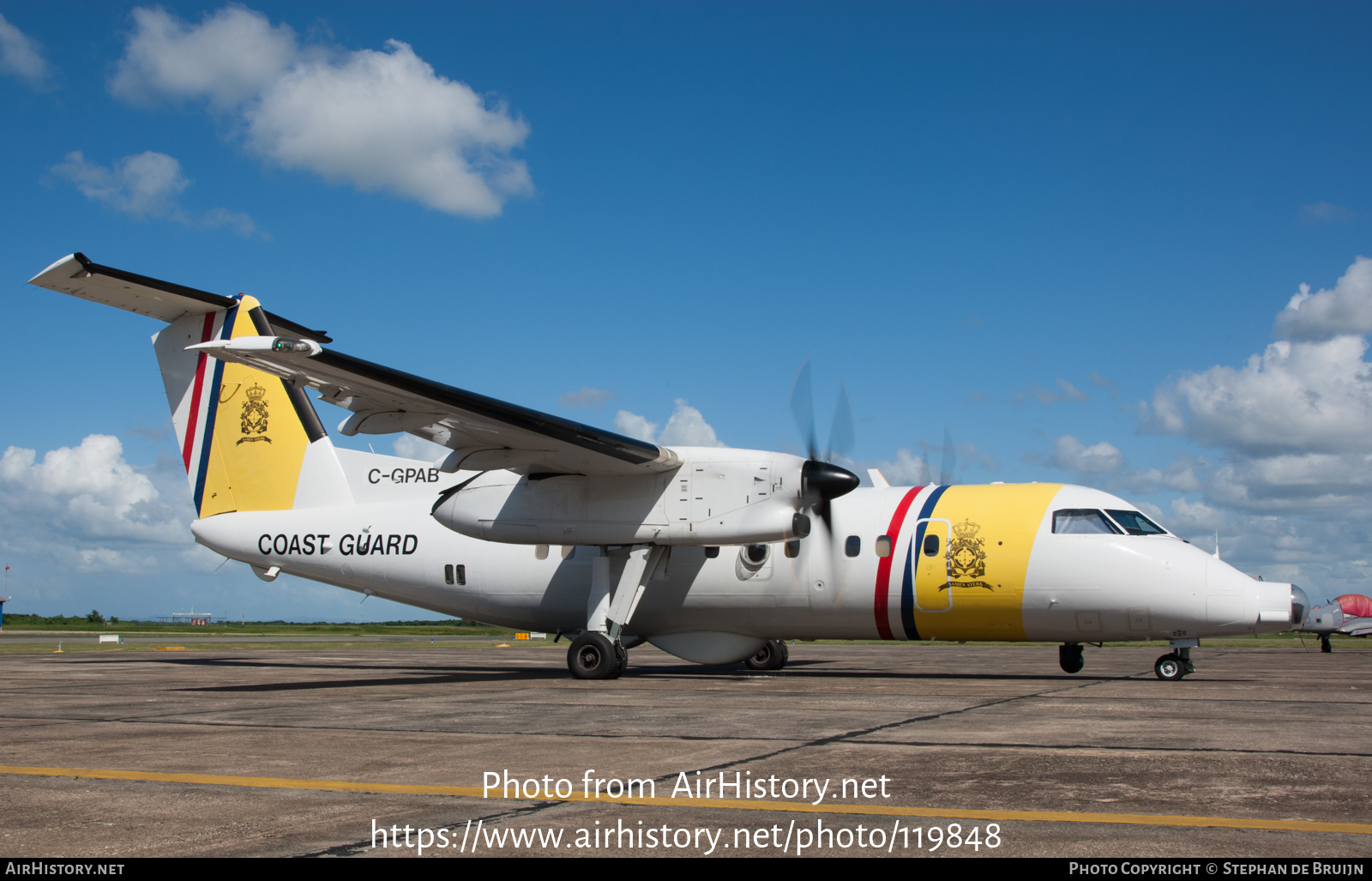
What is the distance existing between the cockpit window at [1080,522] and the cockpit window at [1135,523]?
0.19m

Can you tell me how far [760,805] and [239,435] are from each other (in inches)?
644

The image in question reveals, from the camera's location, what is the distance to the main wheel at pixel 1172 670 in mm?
15219

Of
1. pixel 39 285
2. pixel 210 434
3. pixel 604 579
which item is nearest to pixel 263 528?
pixel 210 434

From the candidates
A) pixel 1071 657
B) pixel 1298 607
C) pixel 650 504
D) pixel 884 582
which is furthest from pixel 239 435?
pixel 1298 607

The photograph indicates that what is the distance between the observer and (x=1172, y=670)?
15.2 metres

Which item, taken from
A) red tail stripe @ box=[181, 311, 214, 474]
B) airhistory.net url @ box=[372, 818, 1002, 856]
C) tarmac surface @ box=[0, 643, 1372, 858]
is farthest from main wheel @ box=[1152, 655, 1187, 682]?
red tail stripe @ box=[181, 311, 214, 474]

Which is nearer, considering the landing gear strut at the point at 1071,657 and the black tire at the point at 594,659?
the black tire at the point at 594,659

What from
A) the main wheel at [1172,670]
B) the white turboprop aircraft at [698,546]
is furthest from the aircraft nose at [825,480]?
the main wheel at [1172,670]

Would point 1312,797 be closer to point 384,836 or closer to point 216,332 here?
point 384,836

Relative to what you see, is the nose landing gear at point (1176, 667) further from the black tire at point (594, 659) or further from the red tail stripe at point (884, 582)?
the black tire at point (594, 659)

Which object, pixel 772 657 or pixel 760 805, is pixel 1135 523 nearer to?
pixel 772 657

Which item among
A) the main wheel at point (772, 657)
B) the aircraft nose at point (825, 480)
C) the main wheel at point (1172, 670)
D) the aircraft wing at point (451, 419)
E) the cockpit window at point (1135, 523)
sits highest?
the aircraft wing at point (451, 419)

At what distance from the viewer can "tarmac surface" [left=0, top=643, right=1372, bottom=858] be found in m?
4.68

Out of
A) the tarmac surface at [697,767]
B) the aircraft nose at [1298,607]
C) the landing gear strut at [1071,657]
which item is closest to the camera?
the tarmac surface at [697,767]
